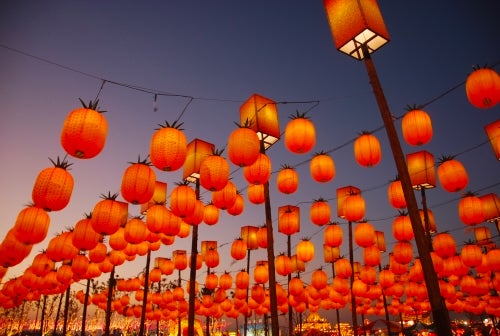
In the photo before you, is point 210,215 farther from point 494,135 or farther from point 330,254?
point 330,254

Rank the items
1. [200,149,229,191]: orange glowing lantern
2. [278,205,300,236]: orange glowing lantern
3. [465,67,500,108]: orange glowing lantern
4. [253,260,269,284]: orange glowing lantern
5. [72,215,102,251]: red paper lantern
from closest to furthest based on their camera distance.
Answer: [465,67,500,108]: orange glowing lantern → [200,149,229,191]: orange glowing lantern → [72,215,102,251]: red paper lantern → [278,205,300,236]: orange glowing lantern → [253,260,269,284]: orange glowing lantern

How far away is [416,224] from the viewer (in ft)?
18.6

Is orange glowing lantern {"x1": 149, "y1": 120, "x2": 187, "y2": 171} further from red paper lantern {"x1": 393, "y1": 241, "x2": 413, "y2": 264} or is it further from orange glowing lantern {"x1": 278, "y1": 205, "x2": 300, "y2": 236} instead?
red paper lantern {"x1": 393, "y1": 241, "x2": 413, "y2": 264}

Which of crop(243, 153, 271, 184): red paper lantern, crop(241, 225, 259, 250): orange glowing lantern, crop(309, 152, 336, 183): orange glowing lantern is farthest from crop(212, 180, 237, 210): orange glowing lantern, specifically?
crop(241, 225, 259, 250): orange glowing lantern

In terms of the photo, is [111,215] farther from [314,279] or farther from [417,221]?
[314,279]

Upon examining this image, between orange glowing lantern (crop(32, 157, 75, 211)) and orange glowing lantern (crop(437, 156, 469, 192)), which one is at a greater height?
orange glowing lantern (crop(437, 156, 469, 192))

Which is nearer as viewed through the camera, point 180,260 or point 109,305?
point 109,305

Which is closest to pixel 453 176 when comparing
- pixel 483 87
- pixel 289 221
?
pixel 483 87

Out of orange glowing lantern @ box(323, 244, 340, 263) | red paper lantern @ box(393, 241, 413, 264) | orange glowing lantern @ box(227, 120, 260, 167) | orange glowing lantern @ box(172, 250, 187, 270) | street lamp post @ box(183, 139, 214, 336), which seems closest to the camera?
orange glowing lantern @ box(227, 120, 260, 167)

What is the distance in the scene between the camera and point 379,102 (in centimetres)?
671

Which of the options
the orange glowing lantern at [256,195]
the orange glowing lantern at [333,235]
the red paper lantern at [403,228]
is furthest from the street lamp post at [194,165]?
the red paper lantern at [403,228]

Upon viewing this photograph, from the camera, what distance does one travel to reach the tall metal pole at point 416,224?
5062mm

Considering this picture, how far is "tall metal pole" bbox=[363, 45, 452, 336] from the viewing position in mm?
5062

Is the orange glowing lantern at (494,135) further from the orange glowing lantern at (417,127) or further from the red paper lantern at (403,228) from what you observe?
the red paper lantern at (403,228)
